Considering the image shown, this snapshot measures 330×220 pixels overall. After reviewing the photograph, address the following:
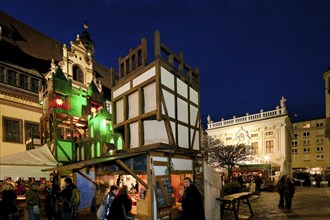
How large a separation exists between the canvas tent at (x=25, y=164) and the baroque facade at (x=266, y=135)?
32098 mm

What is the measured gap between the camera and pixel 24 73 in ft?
60.8

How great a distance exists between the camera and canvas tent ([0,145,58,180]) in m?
11.0

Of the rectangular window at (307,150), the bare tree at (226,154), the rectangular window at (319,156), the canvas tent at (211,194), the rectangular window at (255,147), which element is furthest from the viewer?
the rectangular window at (307,150)

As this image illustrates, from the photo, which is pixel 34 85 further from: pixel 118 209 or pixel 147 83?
pixel 118 209

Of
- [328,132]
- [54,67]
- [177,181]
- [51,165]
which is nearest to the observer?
[177,181]

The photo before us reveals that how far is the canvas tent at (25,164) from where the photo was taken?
36.2 feet

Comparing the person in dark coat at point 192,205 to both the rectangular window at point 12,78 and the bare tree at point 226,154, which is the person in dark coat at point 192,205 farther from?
the bare tree at point 226,154

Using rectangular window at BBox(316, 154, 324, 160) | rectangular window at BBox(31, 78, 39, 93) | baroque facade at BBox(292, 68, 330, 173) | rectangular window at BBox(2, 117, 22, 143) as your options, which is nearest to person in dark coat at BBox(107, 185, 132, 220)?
rectangular window at BBox(2, 117, 22, 143)

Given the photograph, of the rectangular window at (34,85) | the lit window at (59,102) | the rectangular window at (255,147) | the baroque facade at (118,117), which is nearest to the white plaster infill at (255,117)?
the rectangular window at (255,147)

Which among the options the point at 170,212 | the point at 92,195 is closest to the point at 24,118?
the point at 92,195

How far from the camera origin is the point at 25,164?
37.9ft

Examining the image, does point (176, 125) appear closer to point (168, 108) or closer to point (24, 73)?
point (168, 108)

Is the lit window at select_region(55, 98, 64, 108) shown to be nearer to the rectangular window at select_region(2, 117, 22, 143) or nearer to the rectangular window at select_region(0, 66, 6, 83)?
the rectangular window at select_region(2, 117, 22, 143)

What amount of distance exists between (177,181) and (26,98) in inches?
496
